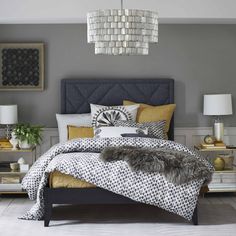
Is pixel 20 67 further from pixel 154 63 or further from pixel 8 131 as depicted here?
pixel 154 63

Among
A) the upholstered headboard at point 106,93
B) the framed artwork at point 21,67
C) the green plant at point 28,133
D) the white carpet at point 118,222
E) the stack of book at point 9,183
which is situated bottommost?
the white carpet at point 118,222

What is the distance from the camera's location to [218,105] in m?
7.25

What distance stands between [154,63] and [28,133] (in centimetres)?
177

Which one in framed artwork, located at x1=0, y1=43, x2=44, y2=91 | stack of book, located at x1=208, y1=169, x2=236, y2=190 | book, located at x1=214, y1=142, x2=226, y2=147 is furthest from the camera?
framed artwork, located at x1=0, y1=43, x2=44, y2=91

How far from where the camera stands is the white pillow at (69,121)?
23.7 ft

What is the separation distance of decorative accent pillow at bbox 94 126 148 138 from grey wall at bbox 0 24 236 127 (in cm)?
100

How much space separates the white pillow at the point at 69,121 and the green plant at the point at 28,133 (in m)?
0.26

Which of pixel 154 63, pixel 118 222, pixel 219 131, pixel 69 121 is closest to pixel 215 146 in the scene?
pixel 219 131

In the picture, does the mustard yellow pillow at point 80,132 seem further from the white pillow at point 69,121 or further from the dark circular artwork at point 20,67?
the dark circular artwork at point 20,67

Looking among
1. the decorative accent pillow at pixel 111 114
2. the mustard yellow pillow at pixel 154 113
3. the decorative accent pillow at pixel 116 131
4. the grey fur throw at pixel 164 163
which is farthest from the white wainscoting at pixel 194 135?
the grey fur throw at pixel 164 163

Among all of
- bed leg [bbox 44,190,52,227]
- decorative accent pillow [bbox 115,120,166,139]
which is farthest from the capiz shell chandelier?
decorative accent pillow [bbox 115,120,166,139]

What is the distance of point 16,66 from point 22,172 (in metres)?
1.33

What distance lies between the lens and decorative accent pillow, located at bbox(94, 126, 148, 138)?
6.60 metres

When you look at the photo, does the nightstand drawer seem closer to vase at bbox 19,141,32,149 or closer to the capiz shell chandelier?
vase at bbox 19,141,32,149
